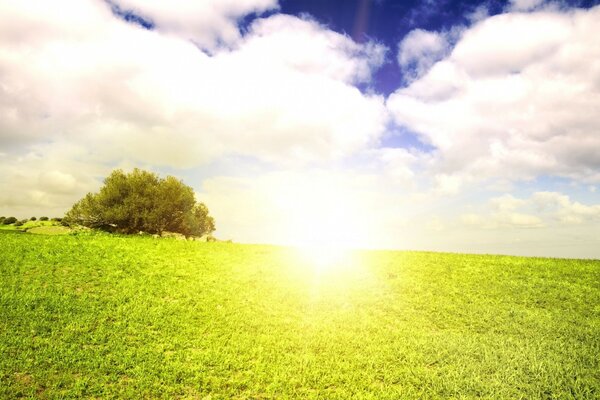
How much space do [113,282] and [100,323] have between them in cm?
432

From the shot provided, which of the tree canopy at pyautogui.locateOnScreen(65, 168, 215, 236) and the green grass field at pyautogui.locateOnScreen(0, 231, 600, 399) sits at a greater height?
the tree canopy at pyautogui.locateOnScreen(65, 168, 215, 236)

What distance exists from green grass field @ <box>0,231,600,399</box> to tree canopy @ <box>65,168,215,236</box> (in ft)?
44.8

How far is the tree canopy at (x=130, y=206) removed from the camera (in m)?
35.7

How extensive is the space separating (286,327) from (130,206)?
28.0 m

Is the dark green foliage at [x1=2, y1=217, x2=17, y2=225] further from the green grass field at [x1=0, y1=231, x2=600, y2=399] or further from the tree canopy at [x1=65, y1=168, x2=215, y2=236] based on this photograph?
the green grass field at [x1=0, y1=231, x2=600, y2=399]

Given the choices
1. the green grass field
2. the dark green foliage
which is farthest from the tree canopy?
the green grass field

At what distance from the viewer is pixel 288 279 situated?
19.2 metres

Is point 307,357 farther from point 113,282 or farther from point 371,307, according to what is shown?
point 113,282

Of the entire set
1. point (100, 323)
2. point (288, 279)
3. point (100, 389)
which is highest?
point (288, 279)

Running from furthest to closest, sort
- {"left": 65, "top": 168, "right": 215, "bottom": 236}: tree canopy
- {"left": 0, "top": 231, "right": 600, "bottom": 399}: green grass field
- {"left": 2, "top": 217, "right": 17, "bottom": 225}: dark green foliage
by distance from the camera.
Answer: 1. {"left": 2, "top": 217, "right": 17, "bottom": 225}: dark green foliage
2. {"left": 65, "top": 168, "right": 215, "bottom": 236}: tree canopy
3. {"left": 0, "top": 231, "right": 600, "bottom": 399}: green grass field

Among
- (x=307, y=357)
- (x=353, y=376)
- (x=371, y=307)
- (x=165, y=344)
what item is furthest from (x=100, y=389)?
(x=371, y=307)

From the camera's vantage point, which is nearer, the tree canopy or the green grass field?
the green grass field

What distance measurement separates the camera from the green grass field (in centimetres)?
944

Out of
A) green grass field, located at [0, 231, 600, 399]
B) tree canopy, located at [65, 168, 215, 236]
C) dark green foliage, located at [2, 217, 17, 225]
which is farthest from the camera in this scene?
dark green foliage, located at [2, 217, 17, 225]
